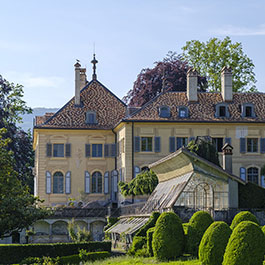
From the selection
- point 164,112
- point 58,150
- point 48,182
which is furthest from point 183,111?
point 48,182

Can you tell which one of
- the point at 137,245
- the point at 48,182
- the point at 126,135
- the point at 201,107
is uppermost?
the point at 201,107

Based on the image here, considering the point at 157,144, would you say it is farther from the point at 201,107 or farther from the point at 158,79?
the point at 158,79

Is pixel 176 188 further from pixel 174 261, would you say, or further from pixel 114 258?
pixel 174 261

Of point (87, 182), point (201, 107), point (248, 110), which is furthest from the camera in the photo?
point (87, 182)

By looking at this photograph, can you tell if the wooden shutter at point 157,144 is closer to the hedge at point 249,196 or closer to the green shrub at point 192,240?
the hedge at point 249,196

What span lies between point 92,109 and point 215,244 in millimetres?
35938

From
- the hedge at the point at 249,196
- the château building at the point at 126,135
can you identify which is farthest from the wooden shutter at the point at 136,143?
the hedge at the point at 249,196

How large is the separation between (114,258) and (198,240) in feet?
21.5

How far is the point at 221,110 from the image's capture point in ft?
176

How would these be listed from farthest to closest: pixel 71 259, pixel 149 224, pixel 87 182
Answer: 1. pixel 87 182
2. pixel 149 224
3. pixel 71 259

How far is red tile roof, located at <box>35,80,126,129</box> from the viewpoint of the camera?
55.7 meters

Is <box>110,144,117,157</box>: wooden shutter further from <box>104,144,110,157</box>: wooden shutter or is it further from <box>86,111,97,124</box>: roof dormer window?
<box>86,111,97,124</box>: roof dormer window

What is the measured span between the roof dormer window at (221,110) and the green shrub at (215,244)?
102 ft

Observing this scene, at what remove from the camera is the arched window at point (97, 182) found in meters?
55.9
